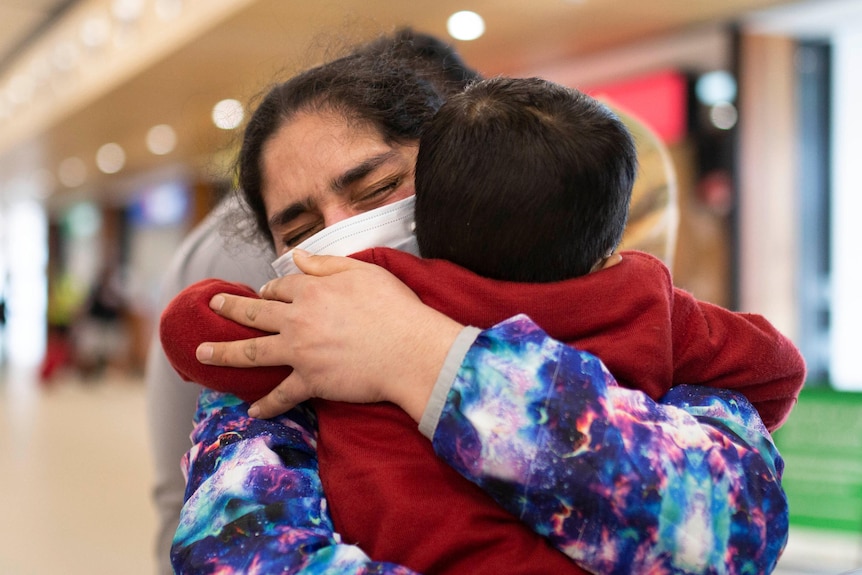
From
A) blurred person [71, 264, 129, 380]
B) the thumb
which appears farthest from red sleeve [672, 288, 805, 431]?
blurred person [71, 264, 129, 380]

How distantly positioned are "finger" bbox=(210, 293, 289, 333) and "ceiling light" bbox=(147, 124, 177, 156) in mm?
9359

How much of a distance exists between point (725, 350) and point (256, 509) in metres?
0.56

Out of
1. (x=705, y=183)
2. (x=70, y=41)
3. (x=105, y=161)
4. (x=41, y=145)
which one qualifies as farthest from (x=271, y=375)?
(x=105, y=161)

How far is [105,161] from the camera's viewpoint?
1287 cm

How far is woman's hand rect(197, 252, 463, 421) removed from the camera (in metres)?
0.83

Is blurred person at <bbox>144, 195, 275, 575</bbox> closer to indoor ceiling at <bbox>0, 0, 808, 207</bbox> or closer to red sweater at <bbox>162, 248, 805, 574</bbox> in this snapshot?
red sweater at <bbox>162, 248, 805, 574</bbox>

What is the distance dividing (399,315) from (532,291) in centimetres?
15

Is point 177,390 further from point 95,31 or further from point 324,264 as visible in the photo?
point 95,31

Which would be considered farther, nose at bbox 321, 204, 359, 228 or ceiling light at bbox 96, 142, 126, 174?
ceiling light at bbox 96, 142, 126, 174

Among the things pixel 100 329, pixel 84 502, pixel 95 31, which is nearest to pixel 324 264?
pixel 84 502

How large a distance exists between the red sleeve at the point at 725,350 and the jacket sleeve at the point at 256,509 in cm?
40

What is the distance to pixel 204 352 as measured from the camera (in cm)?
93

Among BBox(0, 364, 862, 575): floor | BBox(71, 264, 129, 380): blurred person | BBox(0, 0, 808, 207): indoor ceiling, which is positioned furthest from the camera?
BBox(71, 264, 129, 380): blurred person

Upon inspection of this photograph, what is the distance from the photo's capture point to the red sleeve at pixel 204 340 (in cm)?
94
